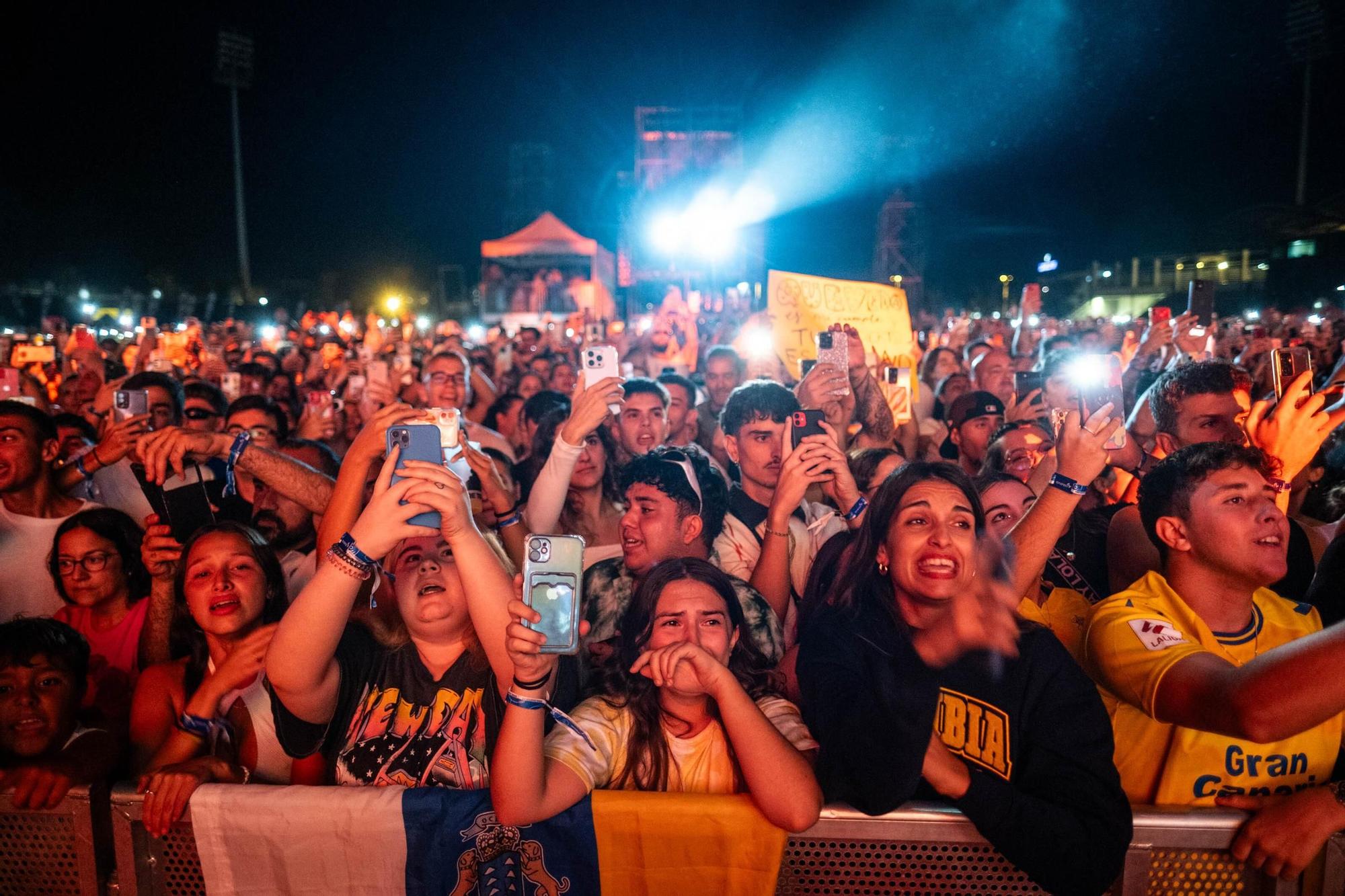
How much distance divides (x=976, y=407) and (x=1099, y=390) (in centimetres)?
235

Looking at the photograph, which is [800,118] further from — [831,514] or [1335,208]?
[831,514]

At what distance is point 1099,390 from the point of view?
301 cm

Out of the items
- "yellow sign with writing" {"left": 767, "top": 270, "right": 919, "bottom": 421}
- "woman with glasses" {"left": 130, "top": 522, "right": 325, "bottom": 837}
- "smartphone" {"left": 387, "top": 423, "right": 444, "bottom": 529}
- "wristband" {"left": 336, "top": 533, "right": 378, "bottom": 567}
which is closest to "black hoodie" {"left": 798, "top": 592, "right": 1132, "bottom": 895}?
"smartphone" {"left": 387, "top": 423, "right": 444, "bottom": 529}

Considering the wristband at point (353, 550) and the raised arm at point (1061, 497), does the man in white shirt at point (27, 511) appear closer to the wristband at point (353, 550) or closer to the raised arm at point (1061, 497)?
the wristband at point (353, 550)

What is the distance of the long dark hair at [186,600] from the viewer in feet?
9.60

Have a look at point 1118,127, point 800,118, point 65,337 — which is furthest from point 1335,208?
point 800,118

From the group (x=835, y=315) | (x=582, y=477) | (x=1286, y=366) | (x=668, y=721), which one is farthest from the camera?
(x=835, y=315)

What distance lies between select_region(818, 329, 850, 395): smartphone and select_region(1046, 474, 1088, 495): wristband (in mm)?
1926

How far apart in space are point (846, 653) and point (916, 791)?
1.35ft

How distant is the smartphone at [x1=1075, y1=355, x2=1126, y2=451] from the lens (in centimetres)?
275

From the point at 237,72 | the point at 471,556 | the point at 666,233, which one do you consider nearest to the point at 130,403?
the point at 471,556

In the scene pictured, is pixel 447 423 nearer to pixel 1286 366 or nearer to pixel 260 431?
pixel 260 431

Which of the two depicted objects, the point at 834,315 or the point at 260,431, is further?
the point at 834,315

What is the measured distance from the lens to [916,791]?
229 cm
